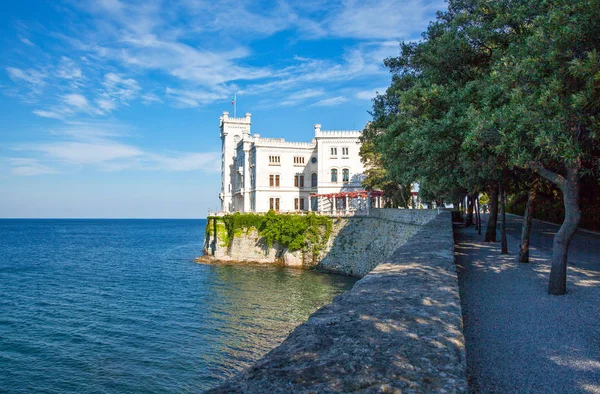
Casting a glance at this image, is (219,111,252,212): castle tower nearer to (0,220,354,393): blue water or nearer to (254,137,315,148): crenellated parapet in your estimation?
(254,137,315,148): crenellated parapet

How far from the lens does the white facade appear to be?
51.6m

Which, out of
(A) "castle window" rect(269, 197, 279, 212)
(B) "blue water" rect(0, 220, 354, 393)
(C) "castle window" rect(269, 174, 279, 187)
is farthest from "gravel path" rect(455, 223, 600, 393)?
(C) "castle window" rect(269, 174, 279, 187)

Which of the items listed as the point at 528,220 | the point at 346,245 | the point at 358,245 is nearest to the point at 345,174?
the point at 346,245

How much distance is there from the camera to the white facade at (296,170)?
51625 millimetres

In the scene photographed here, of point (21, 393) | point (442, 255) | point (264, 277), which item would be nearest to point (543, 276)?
point (442, 255)

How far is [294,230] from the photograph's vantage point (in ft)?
126

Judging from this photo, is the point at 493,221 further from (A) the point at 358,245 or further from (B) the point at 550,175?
(A) the point at 358,245

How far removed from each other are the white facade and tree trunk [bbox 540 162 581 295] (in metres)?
39.4

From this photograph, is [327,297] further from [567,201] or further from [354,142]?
[354,142]

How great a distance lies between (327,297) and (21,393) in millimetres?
16260

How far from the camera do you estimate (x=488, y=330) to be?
684cm

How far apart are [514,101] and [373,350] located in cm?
816

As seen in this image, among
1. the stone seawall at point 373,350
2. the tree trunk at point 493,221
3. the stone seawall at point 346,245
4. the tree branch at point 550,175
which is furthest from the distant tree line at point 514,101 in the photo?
the stone seawall at point 346,245

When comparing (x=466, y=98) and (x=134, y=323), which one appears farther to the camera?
(x=134, y=323)
